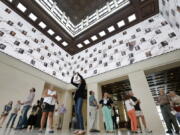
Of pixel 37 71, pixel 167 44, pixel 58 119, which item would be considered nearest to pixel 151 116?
pixel 167 44

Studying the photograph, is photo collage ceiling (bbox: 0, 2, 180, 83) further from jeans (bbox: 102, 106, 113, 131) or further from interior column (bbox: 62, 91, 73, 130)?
jeans (bbox: 102, 106, 113, 131)

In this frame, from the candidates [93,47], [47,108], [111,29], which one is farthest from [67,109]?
[111,29]

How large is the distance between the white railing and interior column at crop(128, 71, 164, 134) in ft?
17.0

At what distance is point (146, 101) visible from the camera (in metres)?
4.99

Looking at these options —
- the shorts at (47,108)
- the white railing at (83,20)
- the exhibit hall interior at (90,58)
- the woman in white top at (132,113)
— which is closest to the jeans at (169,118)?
the exhibit hall interior at (90,58)

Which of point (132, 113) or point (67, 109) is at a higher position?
point (67, 109)

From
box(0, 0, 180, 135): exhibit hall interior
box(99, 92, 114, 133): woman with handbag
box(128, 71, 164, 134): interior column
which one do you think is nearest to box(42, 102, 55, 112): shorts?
box(0, 0, 180, 135): exhibit hall interior

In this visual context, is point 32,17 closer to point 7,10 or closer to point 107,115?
point 7,10

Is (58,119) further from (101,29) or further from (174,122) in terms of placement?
(101,29)

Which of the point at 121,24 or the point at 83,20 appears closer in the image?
the point at 121,24

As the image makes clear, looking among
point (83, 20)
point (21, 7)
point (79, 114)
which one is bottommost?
point (79, 114)

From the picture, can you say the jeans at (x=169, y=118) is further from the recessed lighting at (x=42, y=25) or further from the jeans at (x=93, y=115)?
the recessed lighting at (x=42, y=25)

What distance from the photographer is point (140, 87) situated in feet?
17.7

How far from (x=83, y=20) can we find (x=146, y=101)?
27.1 ft
